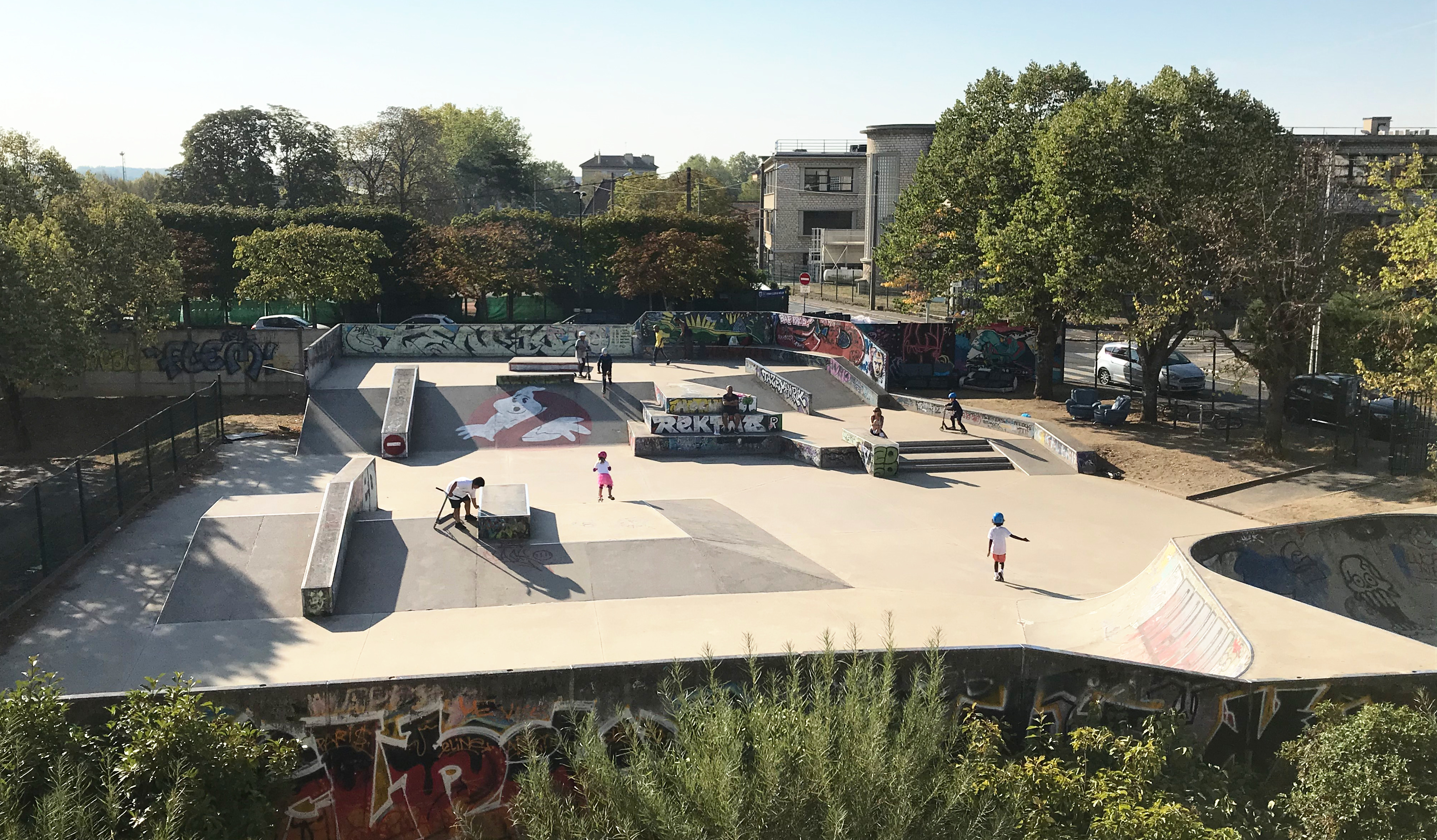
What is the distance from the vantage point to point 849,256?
7569 centimetres

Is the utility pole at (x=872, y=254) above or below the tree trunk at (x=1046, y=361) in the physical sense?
above

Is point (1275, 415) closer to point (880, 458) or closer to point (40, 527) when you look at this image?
point (880, 458)

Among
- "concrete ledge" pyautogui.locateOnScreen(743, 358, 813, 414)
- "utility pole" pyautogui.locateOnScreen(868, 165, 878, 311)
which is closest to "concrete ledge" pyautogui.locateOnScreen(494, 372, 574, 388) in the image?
"concrete ledge" pyautogui.locateOnScreen(743, 358, 813, 414)

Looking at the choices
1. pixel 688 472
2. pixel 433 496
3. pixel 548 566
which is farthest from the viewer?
pixel 688 472

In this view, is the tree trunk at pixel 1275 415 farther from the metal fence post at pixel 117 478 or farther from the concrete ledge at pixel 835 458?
the metal fence post at pixel 117 478

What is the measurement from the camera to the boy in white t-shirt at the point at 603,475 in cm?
2108

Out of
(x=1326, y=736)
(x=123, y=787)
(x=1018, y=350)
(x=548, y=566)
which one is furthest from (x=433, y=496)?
(x=1018, y=350)

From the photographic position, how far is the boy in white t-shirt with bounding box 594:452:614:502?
69.2ft

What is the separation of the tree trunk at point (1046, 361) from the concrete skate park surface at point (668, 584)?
9576 millimetres

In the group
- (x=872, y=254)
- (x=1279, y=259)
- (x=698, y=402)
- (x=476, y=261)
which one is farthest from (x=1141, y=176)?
(x=872, y=254)

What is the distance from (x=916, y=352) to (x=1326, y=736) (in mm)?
27574

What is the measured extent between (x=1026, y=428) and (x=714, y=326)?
48.5ft

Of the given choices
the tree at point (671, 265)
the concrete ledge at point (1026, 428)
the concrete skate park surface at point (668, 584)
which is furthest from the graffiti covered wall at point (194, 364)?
the concrete ledge at point (1026, 428)

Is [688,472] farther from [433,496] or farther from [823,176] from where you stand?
[823,176]
